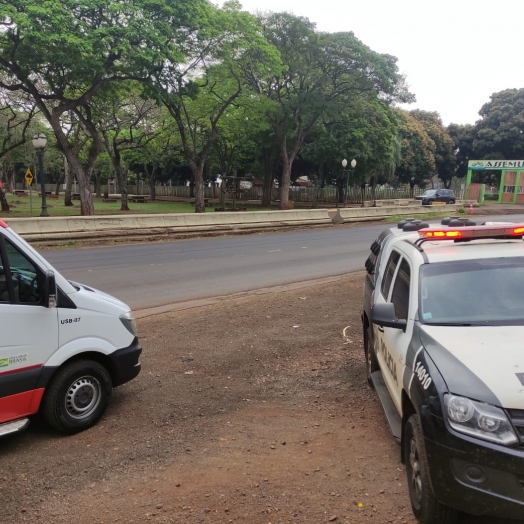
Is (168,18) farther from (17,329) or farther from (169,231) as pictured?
(17,329)

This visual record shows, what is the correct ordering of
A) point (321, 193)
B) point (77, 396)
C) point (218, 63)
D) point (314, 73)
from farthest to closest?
point (321, 193) < point (314, 73) < point (218, 63) < point (77, 396)

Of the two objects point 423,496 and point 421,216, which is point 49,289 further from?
point 421,216

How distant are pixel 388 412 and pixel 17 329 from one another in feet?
9.65

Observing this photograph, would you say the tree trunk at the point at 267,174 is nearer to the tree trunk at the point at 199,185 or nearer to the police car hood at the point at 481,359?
the tree trunk at the point at 199,185

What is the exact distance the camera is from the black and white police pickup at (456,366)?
Result: 2.65 meters

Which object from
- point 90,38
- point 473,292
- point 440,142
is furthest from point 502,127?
point 473,292

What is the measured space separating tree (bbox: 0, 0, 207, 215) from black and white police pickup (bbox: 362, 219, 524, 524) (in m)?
18.6

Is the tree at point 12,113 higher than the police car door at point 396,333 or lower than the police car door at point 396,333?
higher

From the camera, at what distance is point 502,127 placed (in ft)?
187

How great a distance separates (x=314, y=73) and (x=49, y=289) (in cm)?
2947

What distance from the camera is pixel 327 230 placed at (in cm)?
2552

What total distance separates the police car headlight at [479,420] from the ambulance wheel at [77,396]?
9.95 feet

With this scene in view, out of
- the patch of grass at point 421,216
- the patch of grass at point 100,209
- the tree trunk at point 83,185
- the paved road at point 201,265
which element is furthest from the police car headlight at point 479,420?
the patch of grass at point 421,216

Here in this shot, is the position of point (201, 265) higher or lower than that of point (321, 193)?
lower
